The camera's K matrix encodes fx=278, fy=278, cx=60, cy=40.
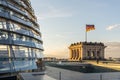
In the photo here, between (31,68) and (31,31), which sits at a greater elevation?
(31,31)

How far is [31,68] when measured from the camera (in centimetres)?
3378

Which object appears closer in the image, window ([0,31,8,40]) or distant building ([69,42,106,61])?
window ([0,31,8,40])

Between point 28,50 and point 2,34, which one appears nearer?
point 2,34

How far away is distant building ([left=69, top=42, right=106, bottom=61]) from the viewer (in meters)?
95.0

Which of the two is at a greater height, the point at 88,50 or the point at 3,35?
the point at 3,35

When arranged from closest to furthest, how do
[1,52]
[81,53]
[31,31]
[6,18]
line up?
[1,52], [6,18], [31,31], [81,53]

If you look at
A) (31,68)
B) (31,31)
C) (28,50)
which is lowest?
(31,68)

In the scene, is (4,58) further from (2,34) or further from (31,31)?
(31,31)

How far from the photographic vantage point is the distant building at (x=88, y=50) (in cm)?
9497

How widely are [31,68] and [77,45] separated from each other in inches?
2614

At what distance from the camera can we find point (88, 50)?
96.2 m

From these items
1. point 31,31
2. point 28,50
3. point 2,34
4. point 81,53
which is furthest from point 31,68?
point 81,53

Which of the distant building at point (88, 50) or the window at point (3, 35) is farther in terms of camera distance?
the distant building at point (88, 50)

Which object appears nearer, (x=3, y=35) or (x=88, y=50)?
(x=3, y=35)
